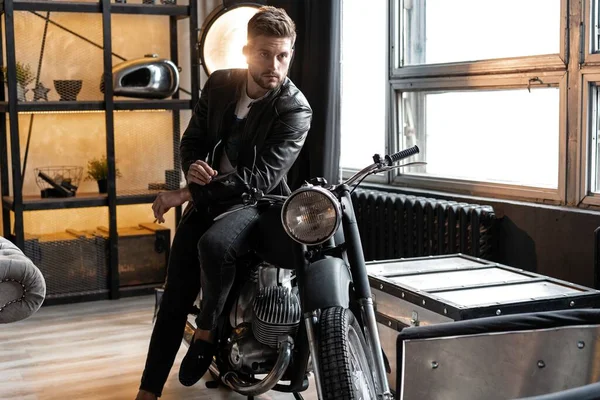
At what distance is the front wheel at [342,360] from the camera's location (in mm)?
2029

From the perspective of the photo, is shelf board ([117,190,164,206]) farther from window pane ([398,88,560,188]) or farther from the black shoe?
the black shoe

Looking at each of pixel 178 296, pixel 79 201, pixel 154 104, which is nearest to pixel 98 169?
pixel 79 201

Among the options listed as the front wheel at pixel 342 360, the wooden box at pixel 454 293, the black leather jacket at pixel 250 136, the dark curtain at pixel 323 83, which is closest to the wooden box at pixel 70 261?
the dark curtain at pixel 323 83

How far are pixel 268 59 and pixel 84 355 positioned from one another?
1.72 m

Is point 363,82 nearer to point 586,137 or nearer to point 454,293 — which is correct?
point 586,137

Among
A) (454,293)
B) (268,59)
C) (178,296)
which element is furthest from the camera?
(178,296)

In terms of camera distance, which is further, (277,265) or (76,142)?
(76,142)

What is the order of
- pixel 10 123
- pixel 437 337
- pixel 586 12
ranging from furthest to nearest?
1. pixel 10 123
2. pixel 586 12
3. pixel 437 337

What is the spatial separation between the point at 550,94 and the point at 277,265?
149 cm

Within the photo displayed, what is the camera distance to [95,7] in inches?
184

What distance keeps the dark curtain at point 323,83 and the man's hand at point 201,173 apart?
1.60 meters

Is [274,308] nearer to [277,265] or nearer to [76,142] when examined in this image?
[277,265]

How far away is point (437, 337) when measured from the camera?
151 cm

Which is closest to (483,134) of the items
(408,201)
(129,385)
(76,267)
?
(408,201)
